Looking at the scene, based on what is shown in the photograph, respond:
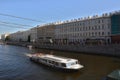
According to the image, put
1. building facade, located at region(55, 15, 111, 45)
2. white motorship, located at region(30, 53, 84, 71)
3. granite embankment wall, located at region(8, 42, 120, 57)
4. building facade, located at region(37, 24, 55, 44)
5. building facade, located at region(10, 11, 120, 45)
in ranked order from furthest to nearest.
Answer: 1. building facade, located at region(37, 24, 55, 44)
2. building facade, located at region(55, 15, 111, 45)
3. building facade, located at region(10, 11, 120, 45)
4. granite embankment wall, located at region(8, 42, 120, 57)
5. white motorship, located at region(30, 53, 84, 71)

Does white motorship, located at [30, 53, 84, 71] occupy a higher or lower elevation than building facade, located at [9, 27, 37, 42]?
lower

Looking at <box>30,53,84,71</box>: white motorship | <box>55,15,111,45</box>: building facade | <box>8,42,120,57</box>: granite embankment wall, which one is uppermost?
<box>55,15,111,45</box>: building facade

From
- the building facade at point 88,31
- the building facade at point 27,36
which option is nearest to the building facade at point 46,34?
the building facade at point 88,31

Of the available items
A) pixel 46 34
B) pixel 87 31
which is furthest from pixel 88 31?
pixel 46 34

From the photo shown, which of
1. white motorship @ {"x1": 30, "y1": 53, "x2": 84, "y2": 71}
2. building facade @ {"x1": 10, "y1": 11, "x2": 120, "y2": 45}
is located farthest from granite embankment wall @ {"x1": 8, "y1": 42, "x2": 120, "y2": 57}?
white motorship @ {"x1": 30, "y1": 53, "x2": 84, "y2": 71}

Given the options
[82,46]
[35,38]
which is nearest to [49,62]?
[82,46]

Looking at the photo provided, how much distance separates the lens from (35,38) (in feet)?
422

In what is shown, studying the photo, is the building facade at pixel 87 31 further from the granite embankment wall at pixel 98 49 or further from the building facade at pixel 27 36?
the building facade at pixel 27 36

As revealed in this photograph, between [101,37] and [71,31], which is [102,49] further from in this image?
[71,31]

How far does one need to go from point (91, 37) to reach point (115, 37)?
42.4 feet

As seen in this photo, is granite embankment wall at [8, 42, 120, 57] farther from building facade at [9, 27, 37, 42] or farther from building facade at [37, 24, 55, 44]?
building facade at [9, 27, 37, 42]

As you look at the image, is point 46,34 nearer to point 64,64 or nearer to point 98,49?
point 98,49

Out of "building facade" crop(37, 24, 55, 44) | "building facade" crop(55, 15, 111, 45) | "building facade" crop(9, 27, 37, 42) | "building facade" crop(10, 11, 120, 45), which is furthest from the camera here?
"building facade" crop(9, 27, 37, 42)

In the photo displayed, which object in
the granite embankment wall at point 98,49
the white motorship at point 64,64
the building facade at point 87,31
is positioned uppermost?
the building facade at point 87,31
